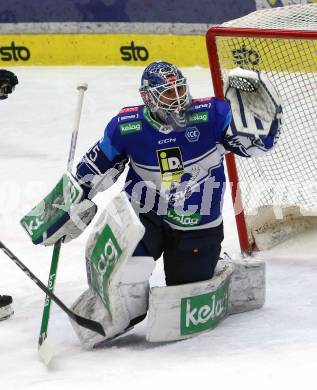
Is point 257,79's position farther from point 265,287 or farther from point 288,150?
point 288,150

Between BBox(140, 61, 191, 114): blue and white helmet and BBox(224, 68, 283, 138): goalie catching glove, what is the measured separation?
0.20m

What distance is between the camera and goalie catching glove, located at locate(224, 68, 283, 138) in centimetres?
388

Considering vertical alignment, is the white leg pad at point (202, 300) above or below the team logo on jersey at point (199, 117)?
below

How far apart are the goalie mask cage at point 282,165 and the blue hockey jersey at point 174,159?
1.00 meters

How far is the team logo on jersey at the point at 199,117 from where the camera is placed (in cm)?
394

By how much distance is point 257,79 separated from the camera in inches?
152

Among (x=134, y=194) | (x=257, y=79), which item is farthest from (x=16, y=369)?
(x=257, y=79)

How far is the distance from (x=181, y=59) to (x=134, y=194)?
423 cm

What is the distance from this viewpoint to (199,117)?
13.0 feet

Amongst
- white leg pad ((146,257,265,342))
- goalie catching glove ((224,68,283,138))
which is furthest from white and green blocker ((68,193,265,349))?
goalie catching glove ((224,68,283,138))

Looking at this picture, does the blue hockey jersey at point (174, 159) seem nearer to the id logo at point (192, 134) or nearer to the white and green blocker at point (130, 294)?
the id logo at point (192, 134)

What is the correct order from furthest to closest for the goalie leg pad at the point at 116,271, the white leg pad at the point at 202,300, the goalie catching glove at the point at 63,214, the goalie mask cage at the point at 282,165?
the goalie mask cage at the point at 282,165, the goalie catching glove at the point at 63,214, the white leg pad at the point at 202,300, the goalie leg pad at the point at 116,271

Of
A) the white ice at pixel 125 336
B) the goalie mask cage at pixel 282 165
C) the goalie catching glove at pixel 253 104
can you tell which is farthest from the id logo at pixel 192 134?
the goalie mask cage at pixel 282 165

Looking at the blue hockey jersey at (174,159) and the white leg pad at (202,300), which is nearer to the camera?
the white leg pad at (202,300)
